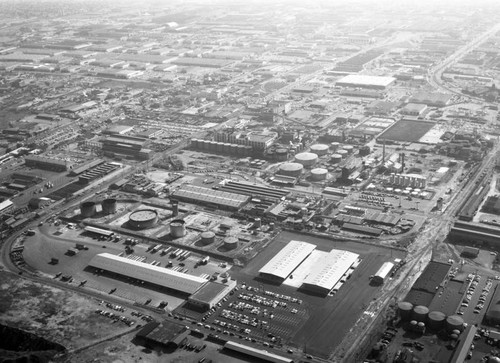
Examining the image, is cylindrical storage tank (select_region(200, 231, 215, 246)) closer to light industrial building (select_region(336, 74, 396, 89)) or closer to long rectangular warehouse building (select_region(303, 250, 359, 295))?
long rectangular warehouse building (select_region(303, 250, 359, 295))

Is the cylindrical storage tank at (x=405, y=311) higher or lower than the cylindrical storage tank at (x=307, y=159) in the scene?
lower

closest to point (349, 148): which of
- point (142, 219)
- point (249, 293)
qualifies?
point (142, 219)

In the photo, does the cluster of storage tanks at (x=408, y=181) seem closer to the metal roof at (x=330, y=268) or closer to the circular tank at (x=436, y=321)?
the metal roof at (x=330, y=268)

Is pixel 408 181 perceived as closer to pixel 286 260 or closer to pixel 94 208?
pixel 286 260

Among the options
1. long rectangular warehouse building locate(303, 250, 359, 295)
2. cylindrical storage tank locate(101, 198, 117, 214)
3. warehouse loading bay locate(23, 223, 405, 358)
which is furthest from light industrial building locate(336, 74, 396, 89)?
long rectangular warehouse building locate(303, 250, 359, 295)

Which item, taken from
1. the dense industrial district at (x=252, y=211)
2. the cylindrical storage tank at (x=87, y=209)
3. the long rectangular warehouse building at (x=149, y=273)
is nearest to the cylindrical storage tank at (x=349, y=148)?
the dense industrial district at (x=252, y=211)
